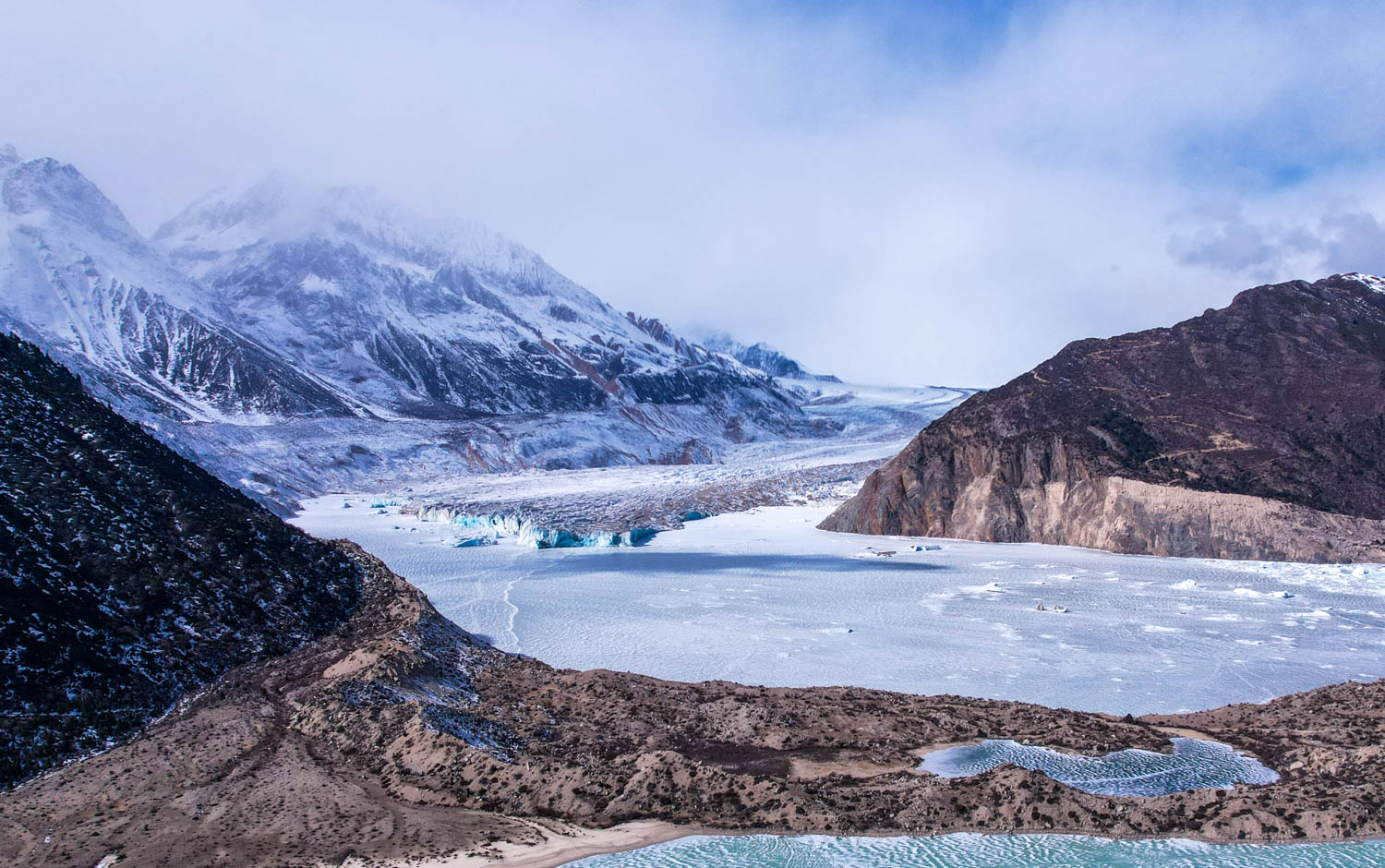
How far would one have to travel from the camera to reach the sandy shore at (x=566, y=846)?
32.2 ft

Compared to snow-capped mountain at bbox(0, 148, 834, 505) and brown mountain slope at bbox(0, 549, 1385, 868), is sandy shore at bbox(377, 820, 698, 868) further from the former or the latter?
snow-capped mountain at bbox(0, 148, 834, 505)

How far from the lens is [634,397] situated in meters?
160

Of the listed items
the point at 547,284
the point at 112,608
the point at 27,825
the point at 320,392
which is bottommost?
the point at 27,825

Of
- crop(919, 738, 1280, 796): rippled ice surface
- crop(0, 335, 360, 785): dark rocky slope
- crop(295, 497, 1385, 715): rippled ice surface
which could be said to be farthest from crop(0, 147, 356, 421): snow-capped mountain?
crop(919, 738, 1280, 796): rippled ice surface

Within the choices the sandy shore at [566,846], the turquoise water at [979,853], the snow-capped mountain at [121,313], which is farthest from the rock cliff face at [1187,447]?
the snow-capped mountain at [121,313]

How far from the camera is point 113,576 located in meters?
17.3

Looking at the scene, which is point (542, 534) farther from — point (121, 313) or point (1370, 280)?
point (121, 313)

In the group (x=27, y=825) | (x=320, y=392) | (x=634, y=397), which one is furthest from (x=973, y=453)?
(x=634, y=397)

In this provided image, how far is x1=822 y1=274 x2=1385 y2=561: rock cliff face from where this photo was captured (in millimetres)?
36125

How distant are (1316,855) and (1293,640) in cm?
1394

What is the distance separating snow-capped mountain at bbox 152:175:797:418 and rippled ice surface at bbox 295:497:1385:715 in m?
97.1

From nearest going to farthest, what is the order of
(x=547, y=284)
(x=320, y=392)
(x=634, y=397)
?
(x=320, y=392), (x=634, y=397), (x=547, y=284)

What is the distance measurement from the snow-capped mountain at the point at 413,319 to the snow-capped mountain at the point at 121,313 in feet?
35.1

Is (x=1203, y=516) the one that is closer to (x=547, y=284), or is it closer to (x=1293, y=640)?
(x=1293, y=640)
